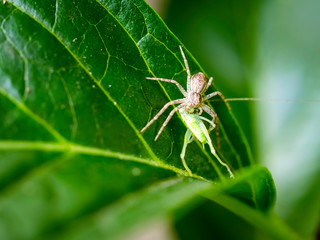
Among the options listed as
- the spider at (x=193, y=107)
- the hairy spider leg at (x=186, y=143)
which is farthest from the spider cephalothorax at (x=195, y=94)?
the hairy spider leg at (x=186, y=143)

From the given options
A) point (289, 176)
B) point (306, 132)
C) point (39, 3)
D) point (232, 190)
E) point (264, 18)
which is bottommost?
point (289, 176)

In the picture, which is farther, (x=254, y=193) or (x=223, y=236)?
(x=223, y=236)

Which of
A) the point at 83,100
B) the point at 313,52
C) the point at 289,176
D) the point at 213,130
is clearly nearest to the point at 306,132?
the point at 289,176

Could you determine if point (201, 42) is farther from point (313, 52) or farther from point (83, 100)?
point (83, 100)

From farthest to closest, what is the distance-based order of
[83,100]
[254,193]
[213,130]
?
[213,130] < [254,193] < [83,100]

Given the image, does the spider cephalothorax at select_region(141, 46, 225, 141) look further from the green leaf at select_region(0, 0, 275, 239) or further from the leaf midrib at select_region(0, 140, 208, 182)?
the leaf midrib at select_region(0, 140, 208, 182)

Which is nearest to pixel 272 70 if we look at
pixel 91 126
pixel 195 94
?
pixel 195 94

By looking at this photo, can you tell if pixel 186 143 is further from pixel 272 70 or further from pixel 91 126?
pixel 272 70

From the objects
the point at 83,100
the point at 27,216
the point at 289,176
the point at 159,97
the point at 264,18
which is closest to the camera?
the point at 27,216

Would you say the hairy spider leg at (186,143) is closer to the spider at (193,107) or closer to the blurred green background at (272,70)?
the spider at (193,107)
